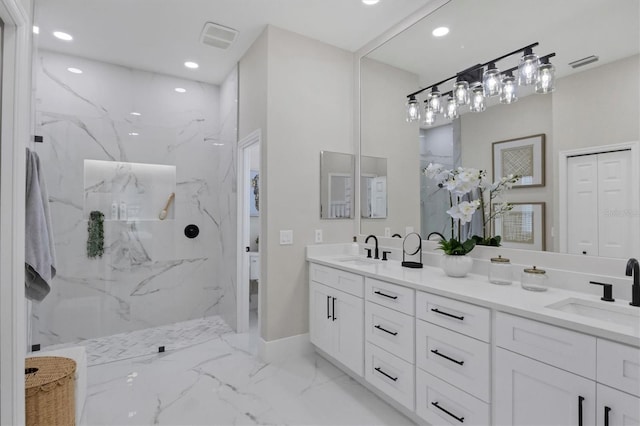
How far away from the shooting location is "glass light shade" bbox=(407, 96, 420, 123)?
2660 mm

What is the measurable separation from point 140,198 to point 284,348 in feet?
7.37

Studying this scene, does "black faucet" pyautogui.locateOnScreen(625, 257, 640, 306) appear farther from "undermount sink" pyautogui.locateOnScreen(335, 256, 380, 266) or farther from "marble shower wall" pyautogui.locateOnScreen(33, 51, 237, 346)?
"marble shower wall" pyautogui.locateOnScreen(33, 51, 237, 346)

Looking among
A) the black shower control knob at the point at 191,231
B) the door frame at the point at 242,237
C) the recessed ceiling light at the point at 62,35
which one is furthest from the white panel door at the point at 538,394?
the recessed ceiling light at the point at 62,35

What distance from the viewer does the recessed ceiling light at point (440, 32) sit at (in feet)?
8.03

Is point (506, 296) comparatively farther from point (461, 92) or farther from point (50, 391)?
point (50, 391)

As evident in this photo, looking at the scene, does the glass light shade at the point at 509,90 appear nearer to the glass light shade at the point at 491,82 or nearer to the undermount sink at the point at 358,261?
the glass light shade at the point at 491,82

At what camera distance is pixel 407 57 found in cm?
276

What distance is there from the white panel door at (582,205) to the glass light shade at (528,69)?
0.53 m

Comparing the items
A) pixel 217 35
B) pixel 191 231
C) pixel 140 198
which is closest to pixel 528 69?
pixel 217 35

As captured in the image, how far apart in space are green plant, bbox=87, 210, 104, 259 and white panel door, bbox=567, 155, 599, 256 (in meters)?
3.91

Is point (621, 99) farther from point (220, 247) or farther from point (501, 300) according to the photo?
point (220, 247)

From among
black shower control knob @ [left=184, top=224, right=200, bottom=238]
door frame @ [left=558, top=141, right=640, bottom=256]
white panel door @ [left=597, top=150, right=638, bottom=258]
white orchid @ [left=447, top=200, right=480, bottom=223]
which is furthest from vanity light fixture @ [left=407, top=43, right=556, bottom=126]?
black shower control knob @ [left=184, top=224, right=200, bottom=238]

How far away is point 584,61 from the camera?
1696 mm

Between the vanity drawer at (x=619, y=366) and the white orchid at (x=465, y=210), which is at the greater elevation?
the white orchid at (x=465, y=210)
